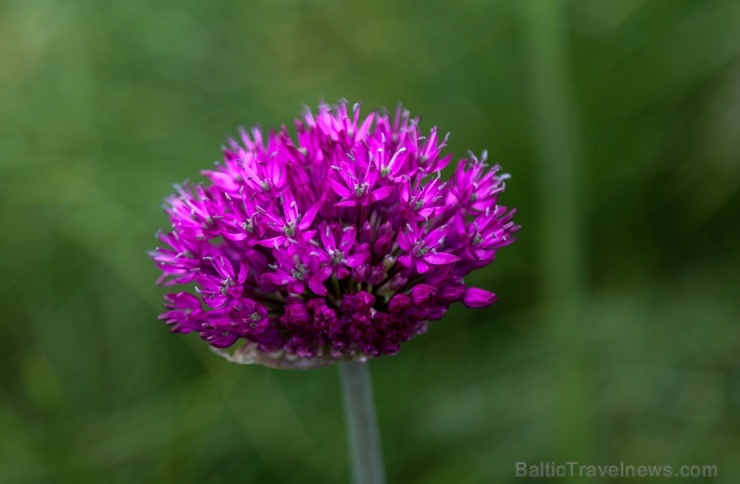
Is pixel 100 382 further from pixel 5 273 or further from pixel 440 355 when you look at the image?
pixel 440 355

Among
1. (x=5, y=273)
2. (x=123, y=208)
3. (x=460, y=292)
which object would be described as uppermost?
(x=123, y=208)

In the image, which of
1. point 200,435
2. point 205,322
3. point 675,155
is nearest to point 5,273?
point 200,435

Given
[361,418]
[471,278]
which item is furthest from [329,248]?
[471,278]

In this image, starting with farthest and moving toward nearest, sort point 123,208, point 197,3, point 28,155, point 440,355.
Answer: point 197,3
point 28,155
point 123,208
point 440,355

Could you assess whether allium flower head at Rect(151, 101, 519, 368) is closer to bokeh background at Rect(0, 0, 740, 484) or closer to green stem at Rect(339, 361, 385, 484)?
green stem at Rect(339, 361, 385, 484)

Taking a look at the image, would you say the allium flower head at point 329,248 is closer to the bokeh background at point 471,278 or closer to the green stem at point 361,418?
the green stem at point 361,418
